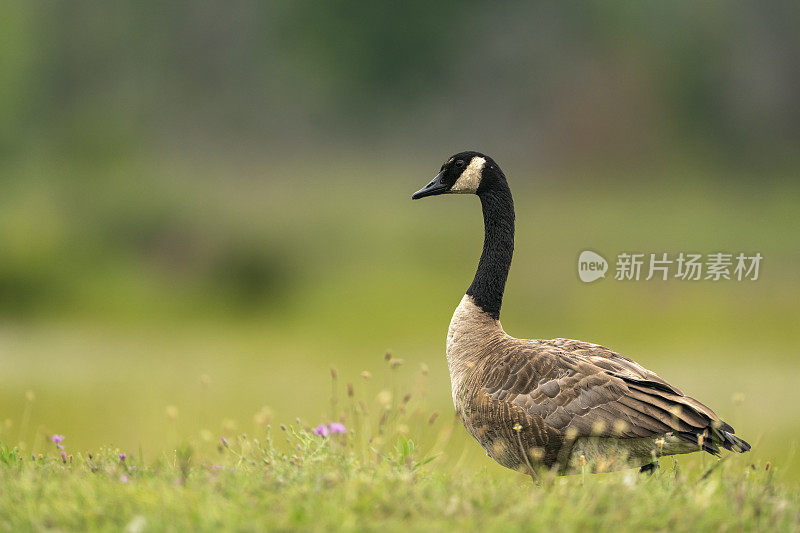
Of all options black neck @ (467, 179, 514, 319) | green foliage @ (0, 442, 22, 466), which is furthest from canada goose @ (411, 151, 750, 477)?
green foliage @ (0, 442, 22, 466)

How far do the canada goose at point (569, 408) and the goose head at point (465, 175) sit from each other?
1425mm

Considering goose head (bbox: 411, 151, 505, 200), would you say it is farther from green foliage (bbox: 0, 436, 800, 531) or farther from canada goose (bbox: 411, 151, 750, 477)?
green foliage (bbox: 0, 436, 800, 531)

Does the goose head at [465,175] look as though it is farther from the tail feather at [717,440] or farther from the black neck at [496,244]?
the tail feather at [717,440]

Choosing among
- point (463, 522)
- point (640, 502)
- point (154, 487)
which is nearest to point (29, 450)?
point (154, 487)

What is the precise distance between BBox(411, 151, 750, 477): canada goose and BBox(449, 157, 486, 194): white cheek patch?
1.42 m

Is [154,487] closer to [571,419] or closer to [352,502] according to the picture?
[352,502]

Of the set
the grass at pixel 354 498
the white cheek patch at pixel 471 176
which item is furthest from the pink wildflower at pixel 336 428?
the white cheek patch at pixel 471 176

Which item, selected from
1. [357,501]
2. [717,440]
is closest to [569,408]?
[717,440]

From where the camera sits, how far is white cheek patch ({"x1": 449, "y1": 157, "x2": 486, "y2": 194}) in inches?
296

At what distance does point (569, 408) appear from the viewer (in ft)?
19.1

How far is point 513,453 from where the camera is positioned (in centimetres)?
614

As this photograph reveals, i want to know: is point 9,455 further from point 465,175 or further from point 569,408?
point 465,175

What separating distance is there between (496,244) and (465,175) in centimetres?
72

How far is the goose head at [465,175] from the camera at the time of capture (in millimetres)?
7512
